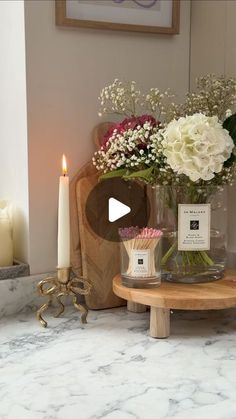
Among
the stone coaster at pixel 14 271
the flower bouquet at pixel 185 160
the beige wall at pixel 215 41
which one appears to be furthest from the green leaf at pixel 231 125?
the stone coaster at pixel 14 271

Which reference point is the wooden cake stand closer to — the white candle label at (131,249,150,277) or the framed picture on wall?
the white candle label at (131,249,150,277)

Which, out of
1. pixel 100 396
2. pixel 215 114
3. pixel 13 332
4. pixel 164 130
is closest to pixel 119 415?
pixel 100 396

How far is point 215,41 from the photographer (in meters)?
1.50

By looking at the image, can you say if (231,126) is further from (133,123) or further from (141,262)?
(141,262)

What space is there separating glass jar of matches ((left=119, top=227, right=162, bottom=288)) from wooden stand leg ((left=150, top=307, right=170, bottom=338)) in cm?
6

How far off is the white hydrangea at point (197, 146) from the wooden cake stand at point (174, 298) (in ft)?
0.73

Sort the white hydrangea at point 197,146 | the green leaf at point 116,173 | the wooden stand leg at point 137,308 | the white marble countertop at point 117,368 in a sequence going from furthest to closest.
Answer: the wooden stand leg at point 137,308 < the green leaf at point 116,173 < the white hydrangea at point 197,146 < the white marble countertop at point 117,368

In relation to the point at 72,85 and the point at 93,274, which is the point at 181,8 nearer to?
the point at 72,85

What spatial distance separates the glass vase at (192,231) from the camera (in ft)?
4.14

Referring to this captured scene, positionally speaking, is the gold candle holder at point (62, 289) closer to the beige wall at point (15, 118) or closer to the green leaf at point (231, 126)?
the beige wall at point (15, 118)

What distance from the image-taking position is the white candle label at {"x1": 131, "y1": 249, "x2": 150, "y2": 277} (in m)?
1.24

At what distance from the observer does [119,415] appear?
897 millimetres

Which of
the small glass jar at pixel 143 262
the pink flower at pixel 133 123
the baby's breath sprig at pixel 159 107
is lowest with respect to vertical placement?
the small glass jar at pixel 143 262
